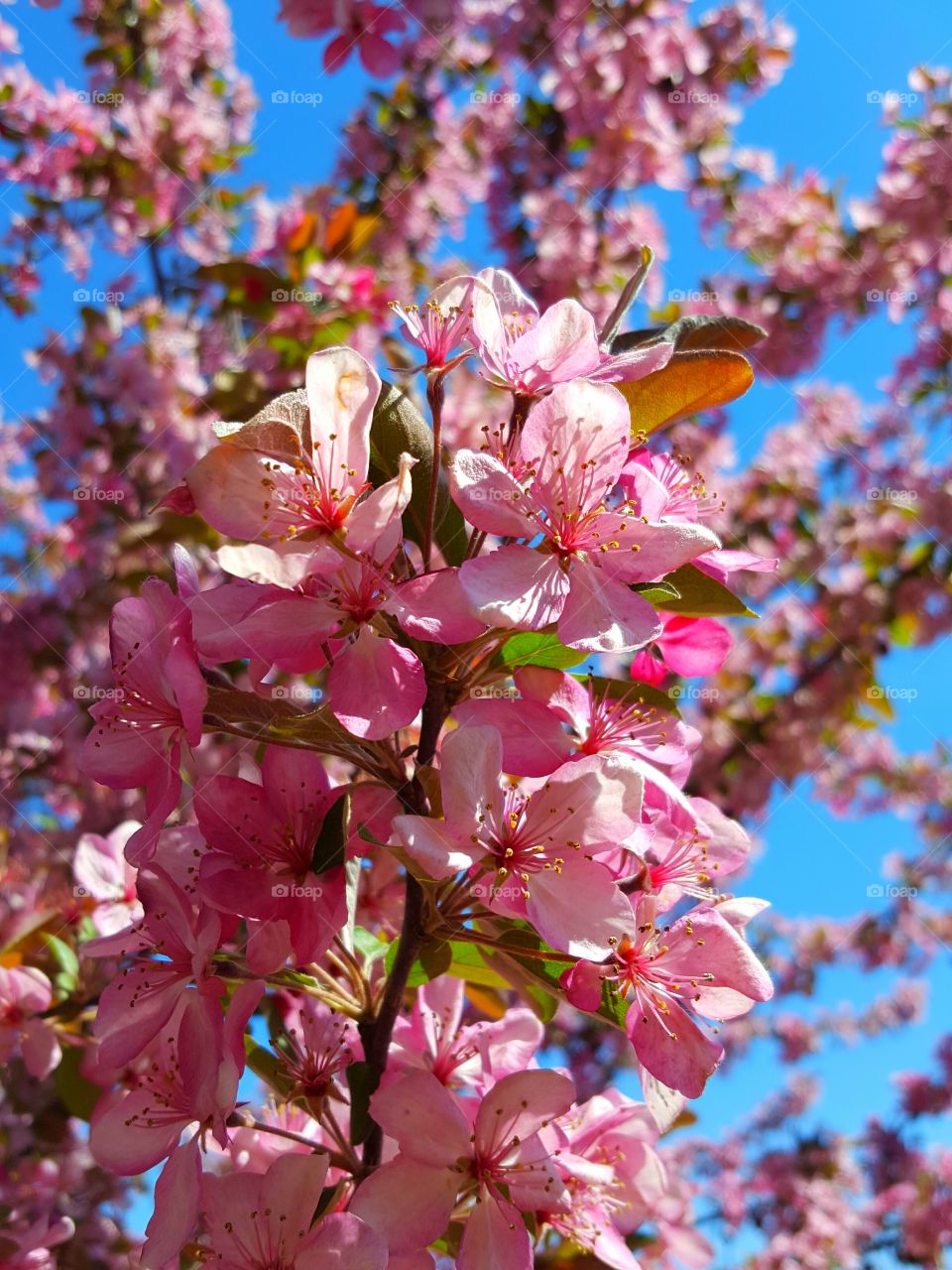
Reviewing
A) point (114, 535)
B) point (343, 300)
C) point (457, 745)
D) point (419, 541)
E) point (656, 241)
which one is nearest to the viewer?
point (457, 745)

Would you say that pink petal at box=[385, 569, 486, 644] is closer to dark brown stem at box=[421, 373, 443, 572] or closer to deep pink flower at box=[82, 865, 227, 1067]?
dark brown stem at box=[421, 373, 443, 572]

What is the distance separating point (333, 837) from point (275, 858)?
10cm

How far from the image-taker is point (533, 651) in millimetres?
915

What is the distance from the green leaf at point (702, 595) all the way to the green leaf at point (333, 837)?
0.33m

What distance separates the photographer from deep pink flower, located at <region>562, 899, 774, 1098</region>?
0.83 meters

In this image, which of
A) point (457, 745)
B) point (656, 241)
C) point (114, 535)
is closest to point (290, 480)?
point (457, 745)

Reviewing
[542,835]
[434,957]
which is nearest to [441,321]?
[542,835]

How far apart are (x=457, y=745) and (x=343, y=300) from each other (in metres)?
2.40

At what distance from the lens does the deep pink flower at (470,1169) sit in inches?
31.8

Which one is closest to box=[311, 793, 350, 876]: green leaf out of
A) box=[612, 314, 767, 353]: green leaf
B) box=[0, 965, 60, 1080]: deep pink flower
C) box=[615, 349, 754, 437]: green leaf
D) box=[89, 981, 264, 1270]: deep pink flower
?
box=[89, 981, 264, 1270]: deep pink flower

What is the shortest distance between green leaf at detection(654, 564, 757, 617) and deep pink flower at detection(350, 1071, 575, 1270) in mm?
427

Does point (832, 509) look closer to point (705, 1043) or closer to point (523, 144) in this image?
point (523, 144)

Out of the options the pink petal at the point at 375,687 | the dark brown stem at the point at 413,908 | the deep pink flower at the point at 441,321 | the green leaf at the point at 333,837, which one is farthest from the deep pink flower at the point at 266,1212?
the deep pink flower at the point at 441,321

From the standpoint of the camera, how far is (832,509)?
4.33 m
